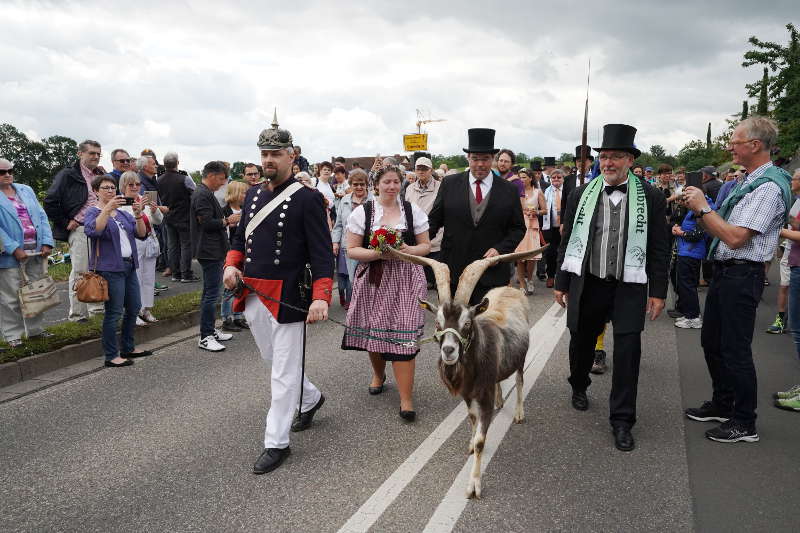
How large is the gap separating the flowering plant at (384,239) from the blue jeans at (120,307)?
11.7ft

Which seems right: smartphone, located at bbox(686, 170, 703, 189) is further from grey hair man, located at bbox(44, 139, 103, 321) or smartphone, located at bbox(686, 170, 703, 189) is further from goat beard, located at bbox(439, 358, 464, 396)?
grey hair man, located at bbox(44, 139, 103, 321)

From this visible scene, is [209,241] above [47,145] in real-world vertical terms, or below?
below

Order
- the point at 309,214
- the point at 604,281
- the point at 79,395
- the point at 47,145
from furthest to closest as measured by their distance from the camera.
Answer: the point at 47,145
the point at 79,395
the point at 604,281
the point at 309,214

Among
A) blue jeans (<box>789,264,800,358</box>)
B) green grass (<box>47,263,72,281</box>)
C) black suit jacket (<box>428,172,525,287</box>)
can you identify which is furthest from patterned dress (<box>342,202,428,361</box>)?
green grass (<box>47,263,72,281</box>)

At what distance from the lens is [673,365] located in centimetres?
649

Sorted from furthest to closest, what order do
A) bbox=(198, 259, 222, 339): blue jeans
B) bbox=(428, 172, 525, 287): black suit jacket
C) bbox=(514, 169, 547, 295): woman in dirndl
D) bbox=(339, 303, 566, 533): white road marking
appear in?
bbox=(514, 169, 547, 295): woman in dirndl
bbox=(198, 259, 222, 339): blue jeans
bbox=(428, 172, 525, 287): black suit jacket
bbox=(339, 303, 566, 533): white road marking

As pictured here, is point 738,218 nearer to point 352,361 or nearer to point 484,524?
point 484,524

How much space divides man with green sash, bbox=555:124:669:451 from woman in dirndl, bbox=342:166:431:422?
147cm

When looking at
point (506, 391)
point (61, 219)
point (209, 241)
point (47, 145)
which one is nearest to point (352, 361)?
point (506, 391)

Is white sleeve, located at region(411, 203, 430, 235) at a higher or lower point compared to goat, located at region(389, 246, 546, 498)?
higher

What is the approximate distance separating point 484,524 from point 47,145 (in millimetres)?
78582

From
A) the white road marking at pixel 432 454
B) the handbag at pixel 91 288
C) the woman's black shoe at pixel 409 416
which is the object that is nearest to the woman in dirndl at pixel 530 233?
the white road marking at pixel 432 454

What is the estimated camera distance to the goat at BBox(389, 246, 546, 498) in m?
3.59

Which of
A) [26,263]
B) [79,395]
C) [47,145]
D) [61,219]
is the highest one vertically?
[47,145]
